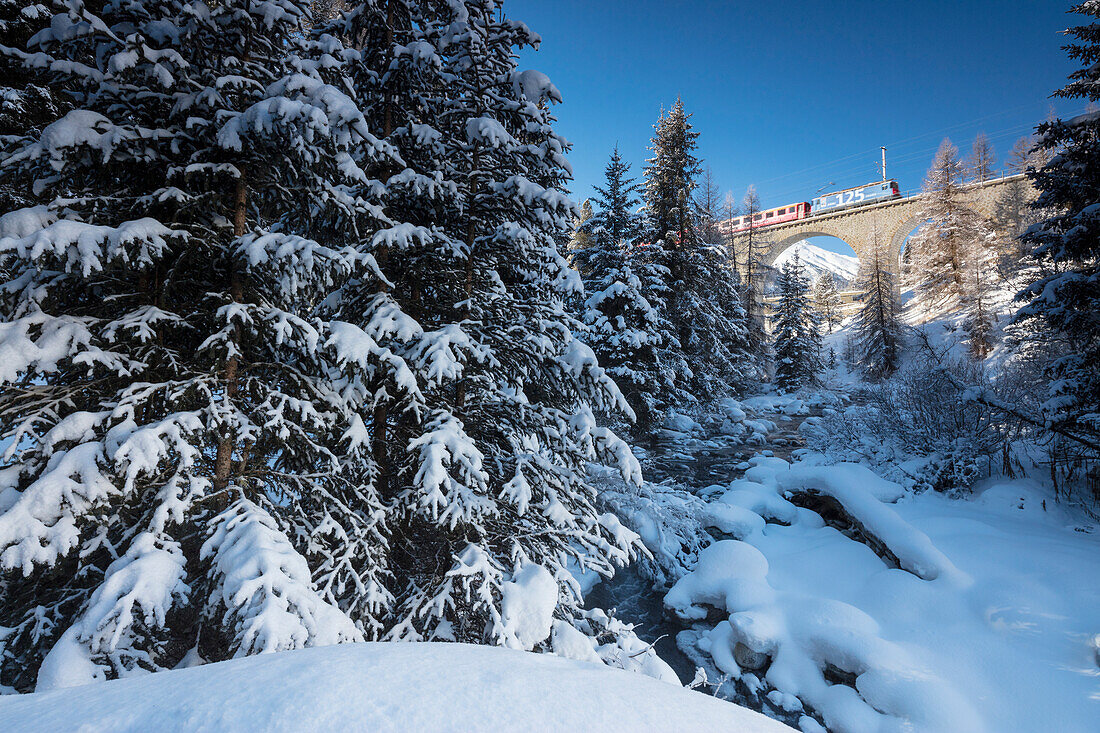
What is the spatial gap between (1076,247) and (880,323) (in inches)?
805

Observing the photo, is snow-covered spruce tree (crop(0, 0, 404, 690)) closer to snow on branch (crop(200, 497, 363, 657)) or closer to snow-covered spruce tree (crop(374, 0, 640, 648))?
snow on branch (crop(200, 497, 363, 657))

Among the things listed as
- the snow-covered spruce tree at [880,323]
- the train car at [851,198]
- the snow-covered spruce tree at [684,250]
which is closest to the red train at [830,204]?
the train car at [851,198]

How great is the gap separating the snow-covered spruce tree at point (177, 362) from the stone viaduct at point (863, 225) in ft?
107

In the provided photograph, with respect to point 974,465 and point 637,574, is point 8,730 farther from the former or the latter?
point 974,465

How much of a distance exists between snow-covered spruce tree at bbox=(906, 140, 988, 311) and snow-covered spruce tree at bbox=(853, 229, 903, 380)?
6.55 ft

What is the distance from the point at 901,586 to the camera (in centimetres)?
629

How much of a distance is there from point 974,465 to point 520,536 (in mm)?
Result: 10097

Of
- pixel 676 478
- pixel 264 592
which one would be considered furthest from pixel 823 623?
pixel 676 478

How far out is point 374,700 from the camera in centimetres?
144

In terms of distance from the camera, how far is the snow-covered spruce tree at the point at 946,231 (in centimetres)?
2477

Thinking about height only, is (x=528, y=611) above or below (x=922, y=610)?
above

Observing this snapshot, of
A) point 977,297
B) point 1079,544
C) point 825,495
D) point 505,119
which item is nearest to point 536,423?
point 505,119

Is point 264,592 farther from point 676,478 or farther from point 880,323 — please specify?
point 880,323

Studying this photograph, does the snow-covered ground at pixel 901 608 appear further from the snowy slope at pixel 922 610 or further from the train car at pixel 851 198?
the train car at pixel 851 198
